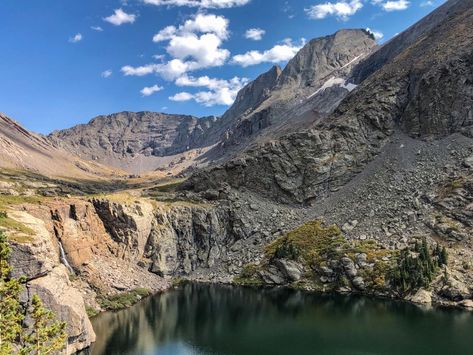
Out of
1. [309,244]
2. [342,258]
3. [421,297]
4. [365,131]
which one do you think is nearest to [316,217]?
[309,244]

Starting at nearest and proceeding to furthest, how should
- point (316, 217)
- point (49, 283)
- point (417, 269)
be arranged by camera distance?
point (49, 283)
point (417, 269)
point (316, 217)

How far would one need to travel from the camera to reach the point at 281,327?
6469 centimetres

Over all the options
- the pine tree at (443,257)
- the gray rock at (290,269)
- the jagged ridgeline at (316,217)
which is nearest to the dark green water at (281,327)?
the jagged ridgeline at (316,217)

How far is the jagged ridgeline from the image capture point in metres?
74.1

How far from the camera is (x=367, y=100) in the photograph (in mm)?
136875

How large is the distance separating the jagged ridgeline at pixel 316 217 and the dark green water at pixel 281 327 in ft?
16.9

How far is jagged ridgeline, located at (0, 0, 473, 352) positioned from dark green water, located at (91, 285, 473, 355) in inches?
202

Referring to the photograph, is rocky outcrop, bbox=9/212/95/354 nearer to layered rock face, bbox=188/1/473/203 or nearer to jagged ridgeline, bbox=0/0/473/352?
jagged ridgeline, bbox=0/0/473/352

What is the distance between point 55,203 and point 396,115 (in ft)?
333

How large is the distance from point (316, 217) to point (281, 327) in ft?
159

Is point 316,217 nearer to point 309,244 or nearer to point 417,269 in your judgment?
point 309,244

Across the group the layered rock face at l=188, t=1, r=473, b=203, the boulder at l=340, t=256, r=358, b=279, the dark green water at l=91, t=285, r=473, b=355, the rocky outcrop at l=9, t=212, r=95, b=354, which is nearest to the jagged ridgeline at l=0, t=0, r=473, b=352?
the rocky outcrop at l=9, t=212, r=95, b=354

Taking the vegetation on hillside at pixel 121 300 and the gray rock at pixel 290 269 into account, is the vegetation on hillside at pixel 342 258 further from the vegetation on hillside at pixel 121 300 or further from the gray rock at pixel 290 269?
the vegetation on hillside at pixel 121 300

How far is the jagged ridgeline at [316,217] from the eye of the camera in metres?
74.1
